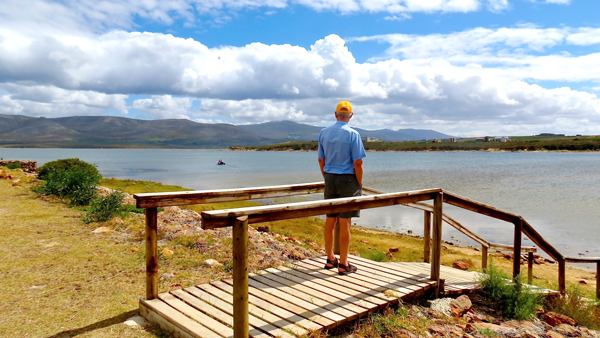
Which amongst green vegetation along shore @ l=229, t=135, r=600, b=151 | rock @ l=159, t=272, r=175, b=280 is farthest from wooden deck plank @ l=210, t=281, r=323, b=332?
green vegetation along shore @ l=229, t=135, r=600, b=151

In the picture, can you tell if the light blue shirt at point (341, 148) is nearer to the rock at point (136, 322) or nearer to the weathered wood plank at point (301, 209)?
the weathered wood plank at point (301, 209)

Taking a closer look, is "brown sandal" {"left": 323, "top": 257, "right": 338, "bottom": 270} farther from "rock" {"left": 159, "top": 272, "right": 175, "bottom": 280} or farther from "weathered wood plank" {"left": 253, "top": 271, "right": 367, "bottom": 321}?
"rock" {"left": 159, "top": 272, "right": 175, "bottom": 280}

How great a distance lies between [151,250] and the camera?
14.0 ft

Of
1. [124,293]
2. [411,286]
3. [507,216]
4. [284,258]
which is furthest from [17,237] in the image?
[507,216]

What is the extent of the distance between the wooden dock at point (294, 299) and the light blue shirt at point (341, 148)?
1508 mm

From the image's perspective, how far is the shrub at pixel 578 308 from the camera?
5722 mm

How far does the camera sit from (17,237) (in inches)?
311

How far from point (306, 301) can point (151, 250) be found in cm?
184

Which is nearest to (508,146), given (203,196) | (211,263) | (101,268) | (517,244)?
(517,244)

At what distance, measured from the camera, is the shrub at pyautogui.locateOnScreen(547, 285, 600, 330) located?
572 centimetres

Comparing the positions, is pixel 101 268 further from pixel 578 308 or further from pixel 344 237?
pixel 578 308

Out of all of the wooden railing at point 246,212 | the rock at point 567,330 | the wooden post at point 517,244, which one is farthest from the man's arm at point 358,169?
the rock at point 567,330

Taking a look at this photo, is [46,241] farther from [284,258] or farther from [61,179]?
[61,179]

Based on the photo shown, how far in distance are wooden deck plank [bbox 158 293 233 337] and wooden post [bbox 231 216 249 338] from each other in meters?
0.31
